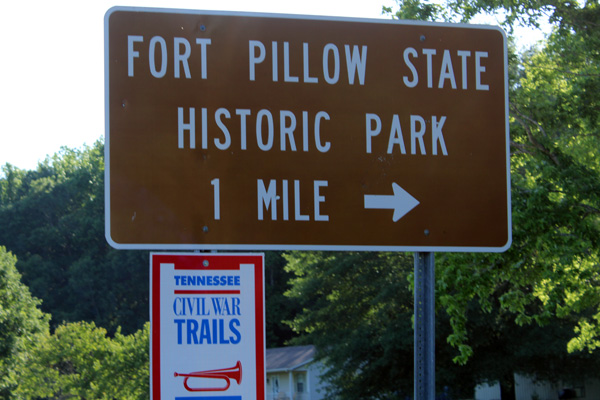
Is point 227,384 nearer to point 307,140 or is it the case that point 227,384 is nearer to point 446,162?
point 307,140

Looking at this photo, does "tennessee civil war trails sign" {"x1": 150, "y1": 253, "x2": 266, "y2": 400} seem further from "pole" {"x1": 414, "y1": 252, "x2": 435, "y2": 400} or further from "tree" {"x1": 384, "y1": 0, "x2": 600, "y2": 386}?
"tree" {"x1": 384, "y1": 0, "x2": 600, "y2": 386}

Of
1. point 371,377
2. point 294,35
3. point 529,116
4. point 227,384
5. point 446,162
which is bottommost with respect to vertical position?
point 371,377

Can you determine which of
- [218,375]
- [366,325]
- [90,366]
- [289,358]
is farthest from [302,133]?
[289,358]

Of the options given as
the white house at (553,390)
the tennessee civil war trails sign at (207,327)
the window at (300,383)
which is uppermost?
the tennessee civil war trails sign at (207,327)

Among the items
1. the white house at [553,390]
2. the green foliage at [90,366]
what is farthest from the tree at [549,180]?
the white house at [553,390]

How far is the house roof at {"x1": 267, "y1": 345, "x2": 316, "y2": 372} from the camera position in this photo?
5378 centimetres

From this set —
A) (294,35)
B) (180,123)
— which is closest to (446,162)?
(294,35)

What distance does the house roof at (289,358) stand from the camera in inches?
2117

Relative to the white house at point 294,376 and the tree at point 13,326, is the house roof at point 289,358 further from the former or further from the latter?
the tree at point 13,326

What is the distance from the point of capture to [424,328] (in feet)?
13.3

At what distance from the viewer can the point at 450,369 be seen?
37812 millimetres

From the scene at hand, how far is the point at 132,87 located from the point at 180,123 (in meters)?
0.28

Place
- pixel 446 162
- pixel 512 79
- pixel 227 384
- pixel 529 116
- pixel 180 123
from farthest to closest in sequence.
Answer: pixel 512 79 < pixel 529 116 < pixel 446 162 < pixel 180 123 < pixel 227 384

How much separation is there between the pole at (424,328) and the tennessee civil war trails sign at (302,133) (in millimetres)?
141
